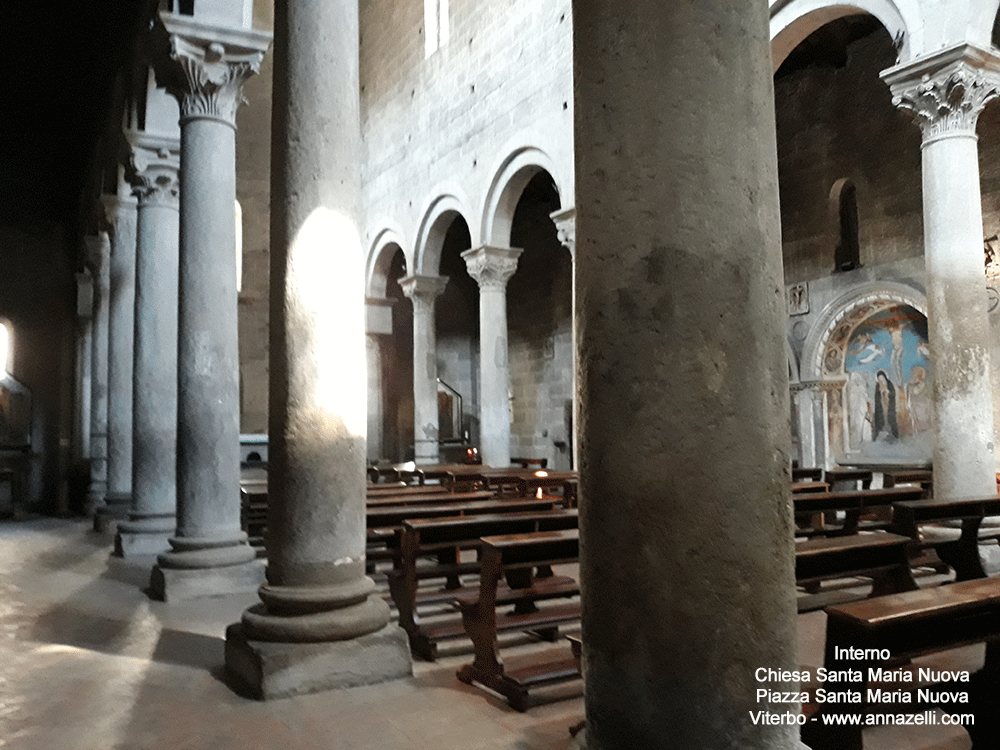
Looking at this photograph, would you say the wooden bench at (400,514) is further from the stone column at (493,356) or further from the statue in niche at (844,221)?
the statue in niche at (844,221)

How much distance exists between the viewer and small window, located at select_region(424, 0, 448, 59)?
53.6 feet

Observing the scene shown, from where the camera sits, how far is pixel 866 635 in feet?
7.92

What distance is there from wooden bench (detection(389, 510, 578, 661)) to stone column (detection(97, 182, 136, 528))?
6744 millimetres

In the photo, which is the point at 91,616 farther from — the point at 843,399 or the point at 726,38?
the point at 843,399

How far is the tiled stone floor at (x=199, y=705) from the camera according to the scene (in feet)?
10.7

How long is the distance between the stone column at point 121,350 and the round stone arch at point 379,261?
8.28 meters

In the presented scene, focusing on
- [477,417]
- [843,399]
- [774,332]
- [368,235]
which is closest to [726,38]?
[774,332]

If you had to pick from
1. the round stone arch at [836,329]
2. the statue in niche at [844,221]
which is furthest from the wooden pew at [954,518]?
the statue in niche at [844,221]

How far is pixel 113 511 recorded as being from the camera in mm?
10789

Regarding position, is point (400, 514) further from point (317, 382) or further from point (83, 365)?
point (83, 365)

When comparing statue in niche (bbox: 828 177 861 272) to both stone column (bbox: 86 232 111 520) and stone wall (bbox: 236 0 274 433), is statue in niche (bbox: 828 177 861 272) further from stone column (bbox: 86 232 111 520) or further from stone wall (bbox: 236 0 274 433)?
stone wall (bbox: 236 0 274 433)

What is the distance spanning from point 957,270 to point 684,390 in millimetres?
6920

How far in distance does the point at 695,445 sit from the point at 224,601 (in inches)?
203

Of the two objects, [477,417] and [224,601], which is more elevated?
[477,417]
